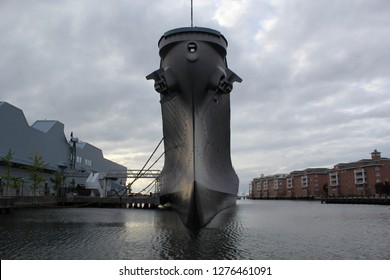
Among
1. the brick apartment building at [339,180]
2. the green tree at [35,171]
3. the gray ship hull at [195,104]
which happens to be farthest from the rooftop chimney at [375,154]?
the green tree at [35,171]

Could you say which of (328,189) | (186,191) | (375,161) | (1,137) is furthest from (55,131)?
(328,189)

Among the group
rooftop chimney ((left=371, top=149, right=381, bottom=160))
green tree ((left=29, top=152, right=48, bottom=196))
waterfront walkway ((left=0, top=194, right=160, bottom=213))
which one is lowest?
waterfront walkway ((left=0, top=194, right=160, bottom=213))

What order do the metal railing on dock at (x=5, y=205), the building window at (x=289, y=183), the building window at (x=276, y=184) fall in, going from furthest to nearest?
the building window at (x=276, y=184), the building window at (x=289, y=183), the metal railing on dock at (x=5, y=205)

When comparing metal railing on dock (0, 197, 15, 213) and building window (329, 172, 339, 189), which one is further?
building window (329, 172, 339, 189)

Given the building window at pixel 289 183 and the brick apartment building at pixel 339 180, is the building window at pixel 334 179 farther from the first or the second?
Answer: the building window at pixel 289 183

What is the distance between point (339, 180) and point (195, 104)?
11368 centimetres

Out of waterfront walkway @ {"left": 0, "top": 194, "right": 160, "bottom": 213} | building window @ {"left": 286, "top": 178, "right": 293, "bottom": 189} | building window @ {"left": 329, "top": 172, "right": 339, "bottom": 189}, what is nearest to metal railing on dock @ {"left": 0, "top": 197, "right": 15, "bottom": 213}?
waterfront walkway @ {"left": 0, "top": 194, "right": 160, "bottom": 213}

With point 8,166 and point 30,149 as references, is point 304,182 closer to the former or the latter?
point 30,149

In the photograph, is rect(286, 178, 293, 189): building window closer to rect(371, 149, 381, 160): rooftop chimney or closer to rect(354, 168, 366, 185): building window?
rect(371, 149, 381, 160): rooftop chimney

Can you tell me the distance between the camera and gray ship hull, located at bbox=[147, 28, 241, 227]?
2053 cm

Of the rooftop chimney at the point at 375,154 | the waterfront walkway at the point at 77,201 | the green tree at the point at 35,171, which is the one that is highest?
the rooftop chimney at the point at 375,154

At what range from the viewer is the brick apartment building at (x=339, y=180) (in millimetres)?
100500

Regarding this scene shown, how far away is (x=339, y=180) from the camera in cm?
11894

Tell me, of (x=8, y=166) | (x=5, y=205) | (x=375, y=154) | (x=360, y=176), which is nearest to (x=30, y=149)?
(x=8, y=166)
